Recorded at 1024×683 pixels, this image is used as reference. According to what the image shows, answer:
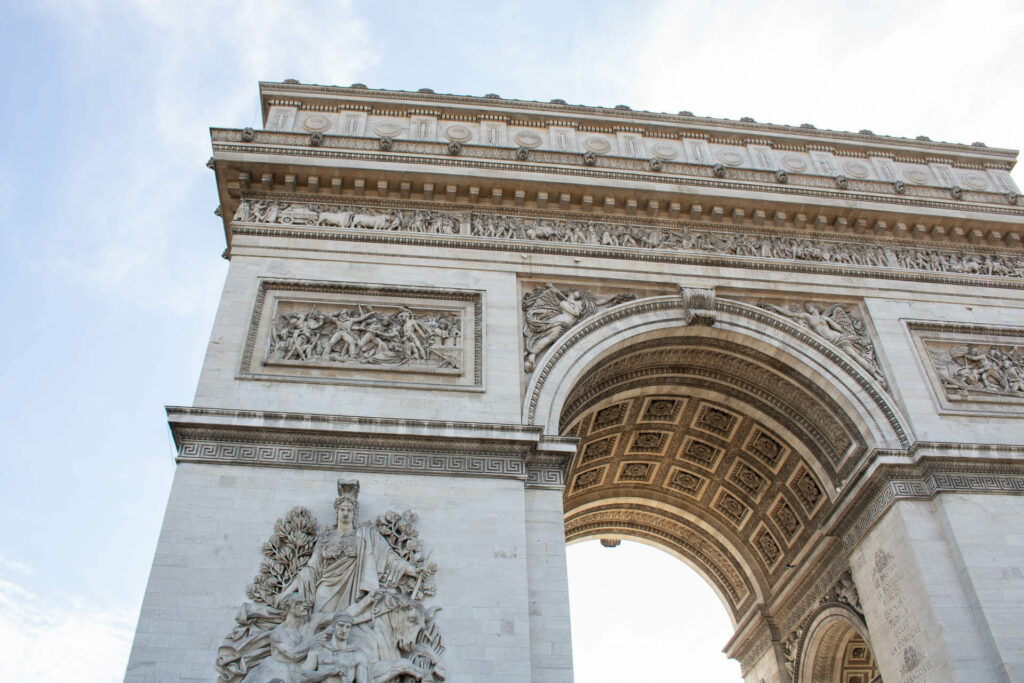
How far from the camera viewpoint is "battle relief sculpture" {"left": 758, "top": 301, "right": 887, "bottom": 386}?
14.9 meters

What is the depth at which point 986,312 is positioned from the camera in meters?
16.0

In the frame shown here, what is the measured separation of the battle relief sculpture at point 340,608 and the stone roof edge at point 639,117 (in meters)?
9.29

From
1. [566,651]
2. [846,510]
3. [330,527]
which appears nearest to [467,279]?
[330,527]

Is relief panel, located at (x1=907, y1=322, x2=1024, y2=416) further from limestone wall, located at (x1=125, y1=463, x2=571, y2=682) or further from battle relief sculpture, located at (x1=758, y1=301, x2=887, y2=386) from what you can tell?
limestone wall, located at (x1=125, y1=463, x2=571, y2=682)

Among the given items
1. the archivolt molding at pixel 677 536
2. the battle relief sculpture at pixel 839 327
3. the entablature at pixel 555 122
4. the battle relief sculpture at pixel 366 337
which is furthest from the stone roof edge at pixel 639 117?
the archivolt molding at pixel 677 536

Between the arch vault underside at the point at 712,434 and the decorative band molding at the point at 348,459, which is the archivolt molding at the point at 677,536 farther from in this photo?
the decorative band molding at the point at 348,459

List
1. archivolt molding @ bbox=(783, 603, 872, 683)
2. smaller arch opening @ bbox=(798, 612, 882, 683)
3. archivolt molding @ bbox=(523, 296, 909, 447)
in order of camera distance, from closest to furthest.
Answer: archivolt molding @ bbox=(523, 296, 909, 447)
archivolt molding @ bbox=(783, 603, 872, 683)
smaller arch opening @ bbox=(798, 612, 882, 683)

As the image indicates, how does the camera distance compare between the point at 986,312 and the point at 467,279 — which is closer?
the point at 467,279

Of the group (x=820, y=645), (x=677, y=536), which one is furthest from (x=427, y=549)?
(x=677, y=536)

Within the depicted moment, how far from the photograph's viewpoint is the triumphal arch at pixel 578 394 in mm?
11047

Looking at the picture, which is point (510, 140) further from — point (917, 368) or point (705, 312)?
point (917, 368)

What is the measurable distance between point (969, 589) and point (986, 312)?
5.93 m

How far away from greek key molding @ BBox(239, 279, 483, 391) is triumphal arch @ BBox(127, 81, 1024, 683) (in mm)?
48

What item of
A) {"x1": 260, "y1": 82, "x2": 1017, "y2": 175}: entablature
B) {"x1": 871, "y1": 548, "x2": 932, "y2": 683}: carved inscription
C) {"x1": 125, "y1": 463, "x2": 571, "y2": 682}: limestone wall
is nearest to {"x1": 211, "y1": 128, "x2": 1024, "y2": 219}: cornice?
{"x1": 260, "y1": 82, "x2": 1017, "y2": 175}: entablature
